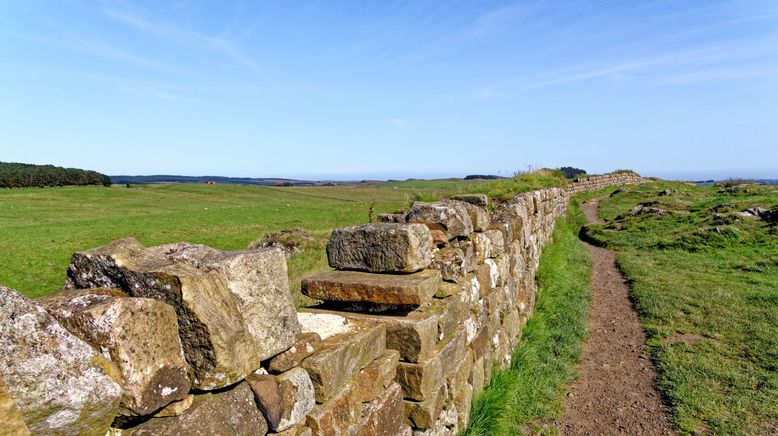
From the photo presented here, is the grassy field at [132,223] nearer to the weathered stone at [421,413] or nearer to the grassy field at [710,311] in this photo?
the grassy field at [710,311]

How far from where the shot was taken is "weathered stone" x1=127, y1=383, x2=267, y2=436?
1.93m

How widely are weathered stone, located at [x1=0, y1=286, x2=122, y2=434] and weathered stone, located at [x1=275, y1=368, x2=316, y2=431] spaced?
922mm

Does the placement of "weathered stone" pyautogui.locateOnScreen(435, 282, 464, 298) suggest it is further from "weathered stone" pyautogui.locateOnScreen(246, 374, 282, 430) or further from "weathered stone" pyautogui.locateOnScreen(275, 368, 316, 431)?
"weathered stone" pyautogui.locateOnScreen(246, 374, 282, 430)

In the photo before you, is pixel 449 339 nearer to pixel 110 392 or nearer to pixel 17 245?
pixel 110 392

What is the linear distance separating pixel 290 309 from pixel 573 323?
7415mm

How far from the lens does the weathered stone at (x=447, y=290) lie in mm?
4457

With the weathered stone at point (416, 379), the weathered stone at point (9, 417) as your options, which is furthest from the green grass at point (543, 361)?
the weathered stone at point (9, 417)

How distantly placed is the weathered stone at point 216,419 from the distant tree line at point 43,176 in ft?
190

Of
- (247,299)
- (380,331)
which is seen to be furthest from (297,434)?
(380,331)

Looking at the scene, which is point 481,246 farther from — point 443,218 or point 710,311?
point 710,311

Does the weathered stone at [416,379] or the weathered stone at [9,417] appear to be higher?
the weathered stone at [9,417]

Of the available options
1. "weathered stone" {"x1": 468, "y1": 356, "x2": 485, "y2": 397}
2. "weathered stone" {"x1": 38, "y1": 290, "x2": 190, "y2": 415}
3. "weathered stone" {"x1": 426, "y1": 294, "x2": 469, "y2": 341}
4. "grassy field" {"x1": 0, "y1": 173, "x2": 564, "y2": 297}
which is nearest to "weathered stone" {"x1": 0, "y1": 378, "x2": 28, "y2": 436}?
"weathered stone" {"x1": 38, "y1": 290, "x2": 190, "y2": 415}

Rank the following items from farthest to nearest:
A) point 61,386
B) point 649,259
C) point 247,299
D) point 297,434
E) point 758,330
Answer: point 649,259
point 758,330
point 297,434
point 247,299
point 61,386

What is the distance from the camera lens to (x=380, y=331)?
3.53m
